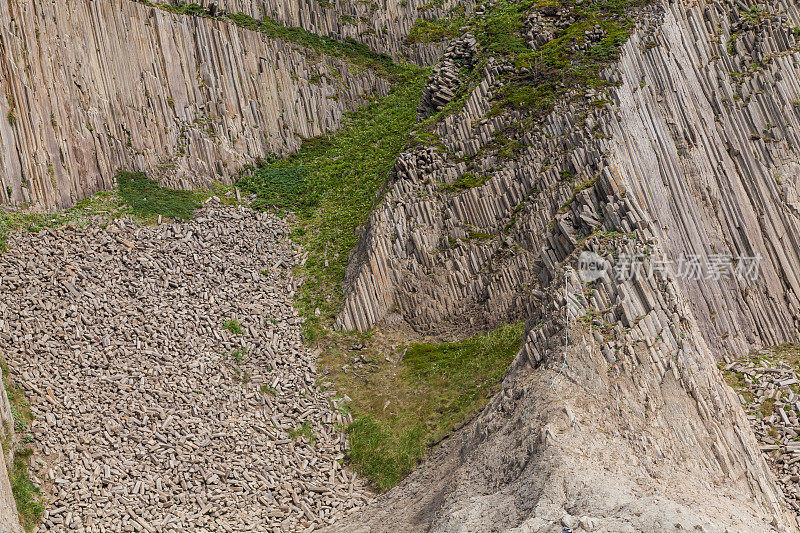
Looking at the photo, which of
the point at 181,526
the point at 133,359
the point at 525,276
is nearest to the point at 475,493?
the point at 181,526

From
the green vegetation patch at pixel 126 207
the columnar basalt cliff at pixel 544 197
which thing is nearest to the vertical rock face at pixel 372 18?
the columnar basalt cliff at pixel 544 197

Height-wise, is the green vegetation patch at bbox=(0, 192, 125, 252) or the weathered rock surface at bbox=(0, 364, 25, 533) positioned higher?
the green vegetation patch at bbox=(0, 192, 125, 252)

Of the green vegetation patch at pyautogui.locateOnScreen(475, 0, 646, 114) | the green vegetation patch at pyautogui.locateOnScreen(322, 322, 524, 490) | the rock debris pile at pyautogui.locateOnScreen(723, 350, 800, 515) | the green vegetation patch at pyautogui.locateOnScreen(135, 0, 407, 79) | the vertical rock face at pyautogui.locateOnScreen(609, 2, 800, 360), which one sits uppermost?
the green vegetation patch at pyautogui.locateOnScreen(135, 0, 407, 79)

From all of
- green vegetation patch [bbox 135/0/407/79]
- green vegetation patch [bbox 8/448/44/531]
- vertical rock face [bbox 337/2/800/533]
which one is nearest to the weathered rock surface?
green vegetation patch [bbox 8/448/44/531]

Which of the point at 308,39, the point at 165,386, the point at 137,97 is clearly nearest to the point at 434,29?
the point at 308,39

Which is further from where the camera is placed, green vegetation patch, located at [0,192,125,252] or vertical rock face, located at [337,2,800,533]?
green vegetation patch, located at [0,192,125,252]

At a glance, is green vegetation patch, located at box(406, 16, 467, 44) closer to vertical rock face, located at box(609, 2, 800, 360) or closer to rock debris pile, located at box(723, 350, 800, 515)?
vertical rock face, located at box(609, 2, 800, 360)
